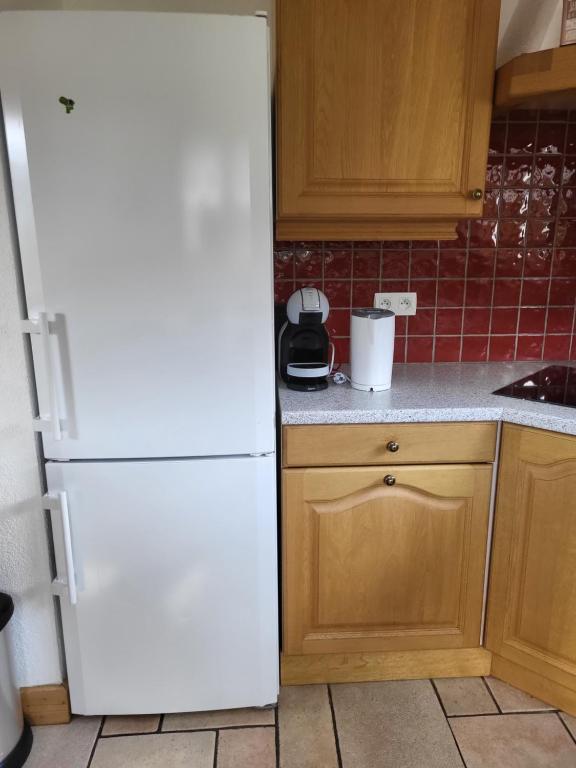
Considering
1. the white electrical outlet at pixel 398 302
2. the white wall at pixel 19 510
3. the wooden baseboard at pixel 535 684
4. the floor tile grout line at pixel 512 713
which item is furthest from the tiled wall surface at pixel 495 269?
the floor tile grout line at pixel 512 713

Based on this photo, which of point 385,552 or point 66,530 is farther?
point 385,552

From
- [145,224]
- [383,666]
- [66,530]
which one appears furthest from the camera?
[383,666]

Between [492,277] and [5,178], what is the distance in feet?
5.03

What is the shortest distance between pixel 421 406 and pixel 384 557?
17.5 inches

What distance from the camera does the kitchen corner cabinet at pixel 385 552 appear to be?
158cm

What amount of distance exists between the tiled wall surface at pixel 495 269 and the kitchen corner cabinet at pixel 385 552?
0.55m

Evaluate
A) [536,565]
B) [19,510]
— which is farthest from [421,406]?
[19,510]

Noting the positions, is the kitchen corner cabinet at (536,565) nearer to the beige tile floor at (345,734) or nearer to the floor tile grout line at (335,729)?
the beige tile floor at (345,734)

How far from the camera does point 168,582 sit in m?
1.52

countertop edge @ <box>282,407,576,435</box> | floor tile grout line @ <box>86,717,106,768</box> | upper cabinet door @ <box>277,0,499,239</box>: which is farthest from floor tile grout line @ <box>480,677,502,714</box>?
upper cabinet door @ <box>277,0,499,239</box>

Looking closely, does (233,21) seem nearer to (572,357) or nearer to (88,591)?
(88,591)

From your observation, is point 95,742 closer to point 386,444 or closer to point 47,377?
point 47,377

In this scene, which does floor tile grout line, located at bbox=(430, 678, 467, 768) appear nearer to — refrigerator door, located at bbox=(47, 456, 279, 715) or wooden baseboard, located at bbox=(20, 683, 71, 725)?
refrigerator door, located at bbox=(47, 456, 279, 715)

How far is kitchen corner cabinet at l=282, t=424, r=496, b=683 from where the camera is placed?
158cm
